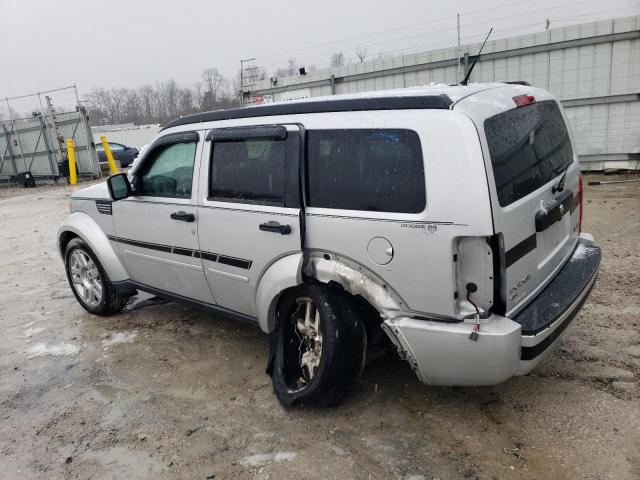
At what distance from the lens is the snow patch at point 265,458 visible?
2.79 m

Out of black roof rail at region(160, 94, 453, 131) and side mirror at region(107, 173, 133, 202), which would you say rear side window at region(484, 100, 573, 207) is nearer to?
black roof rail at region(160, 94, 453, 131)

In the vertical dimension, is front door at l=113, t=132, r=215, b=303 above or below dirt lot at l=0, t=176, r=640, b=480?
above

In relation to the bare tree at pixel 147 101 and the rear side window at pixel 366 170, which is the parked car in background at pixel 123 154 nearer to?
the rear side window at pixel 366 170

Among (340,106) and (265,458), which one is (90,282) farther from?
(340,106)

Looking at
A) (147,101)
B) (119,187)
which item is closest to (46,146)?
(119,187)

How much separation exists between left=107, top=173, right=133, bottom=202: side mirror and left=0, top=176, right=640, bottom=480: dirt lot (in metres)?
1.33

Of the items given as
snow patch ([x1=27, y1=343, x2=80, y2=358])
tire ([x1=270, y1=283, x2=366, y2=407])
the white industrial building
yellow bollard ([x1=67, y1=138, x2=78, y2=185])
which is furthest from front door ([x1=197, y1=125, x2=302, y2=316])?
yellow bollard ([x1=67, y1=138, x2=78, y2=185])

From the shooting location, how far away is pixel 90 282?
5090mm

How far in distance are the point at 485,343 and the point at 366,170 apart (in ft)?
3.68

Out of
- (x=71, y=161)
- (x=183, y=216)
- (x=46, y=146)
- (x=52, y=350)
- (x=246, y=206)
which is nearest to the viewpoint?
(x=246, y=206)

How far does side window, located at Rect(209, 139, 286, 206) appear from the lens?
127 inches

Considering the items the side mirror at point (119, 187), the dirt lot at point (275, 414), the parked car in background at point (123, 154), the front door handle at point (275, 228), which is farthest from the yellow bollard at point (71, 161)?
the front door handle at point (275, 228)

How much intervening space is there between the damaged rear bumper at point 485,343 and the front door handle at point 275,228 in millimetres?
843

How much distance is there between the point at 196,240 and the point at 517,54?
417 inches
